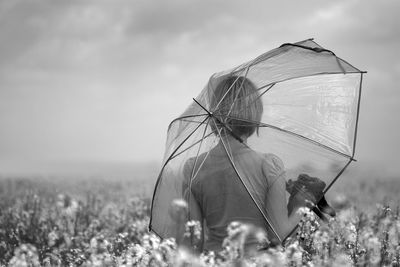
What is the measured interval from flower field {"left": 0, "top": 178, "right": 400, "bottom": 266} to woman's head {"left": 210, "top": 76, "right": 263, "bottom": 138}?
86cm

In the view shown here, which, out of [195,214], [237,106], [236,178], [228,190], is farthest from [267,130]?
[195,214]

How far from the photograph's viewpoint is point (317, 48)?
16.2 ft

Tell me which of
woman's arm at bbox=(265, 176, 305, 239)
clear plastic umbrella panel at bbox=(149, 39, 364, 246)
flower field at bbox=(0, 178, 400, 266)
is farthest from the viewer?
clear plastic umbrella panel at bbox=(149, 39, 364, 246)

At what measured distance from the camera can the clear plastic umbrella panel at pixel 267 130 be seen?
4.69 meters

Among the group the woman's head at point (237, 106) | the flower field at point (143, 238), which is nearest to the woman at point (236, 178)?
the woman's head at point (237, 106)

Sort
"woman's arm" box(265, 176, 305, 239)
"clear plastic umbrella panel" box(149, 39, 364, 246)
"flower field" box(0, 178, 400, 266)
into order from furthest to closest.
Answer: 1. "clear plastic umbrella panel" box(149, 39, 364, 246)
2. "woman's arm" box(265, 176, 305, 239)
3. "flower field" box(0, 178, 400, 266)

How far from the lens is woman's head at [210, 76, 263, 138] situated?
187 inches

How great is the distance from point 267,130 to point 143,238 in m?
1.69

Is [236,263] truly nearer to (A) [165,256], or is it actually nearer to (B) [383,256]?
(A) [165,256]

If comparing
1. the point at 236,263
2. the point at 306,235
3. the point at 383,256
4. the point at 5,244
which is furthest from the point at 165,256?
the point at 5,244

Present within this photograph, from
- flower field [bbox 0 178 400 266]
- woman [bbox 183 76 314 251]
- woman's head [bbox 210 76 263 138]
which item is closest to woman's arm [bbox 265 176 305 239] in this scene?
woman [bbox 183 76 314 251]

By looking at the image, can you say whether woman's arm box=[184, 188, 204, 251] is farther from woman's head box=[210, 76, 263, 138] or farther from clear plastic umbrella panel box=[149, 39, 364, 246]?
woman's head box=[210, 76, 263, 138]

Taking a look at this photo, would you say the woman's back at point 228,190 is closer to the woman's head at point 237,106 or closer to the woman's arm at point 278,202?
the woman's arm at point 278,202

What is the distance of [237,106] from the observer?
4.73 meters
